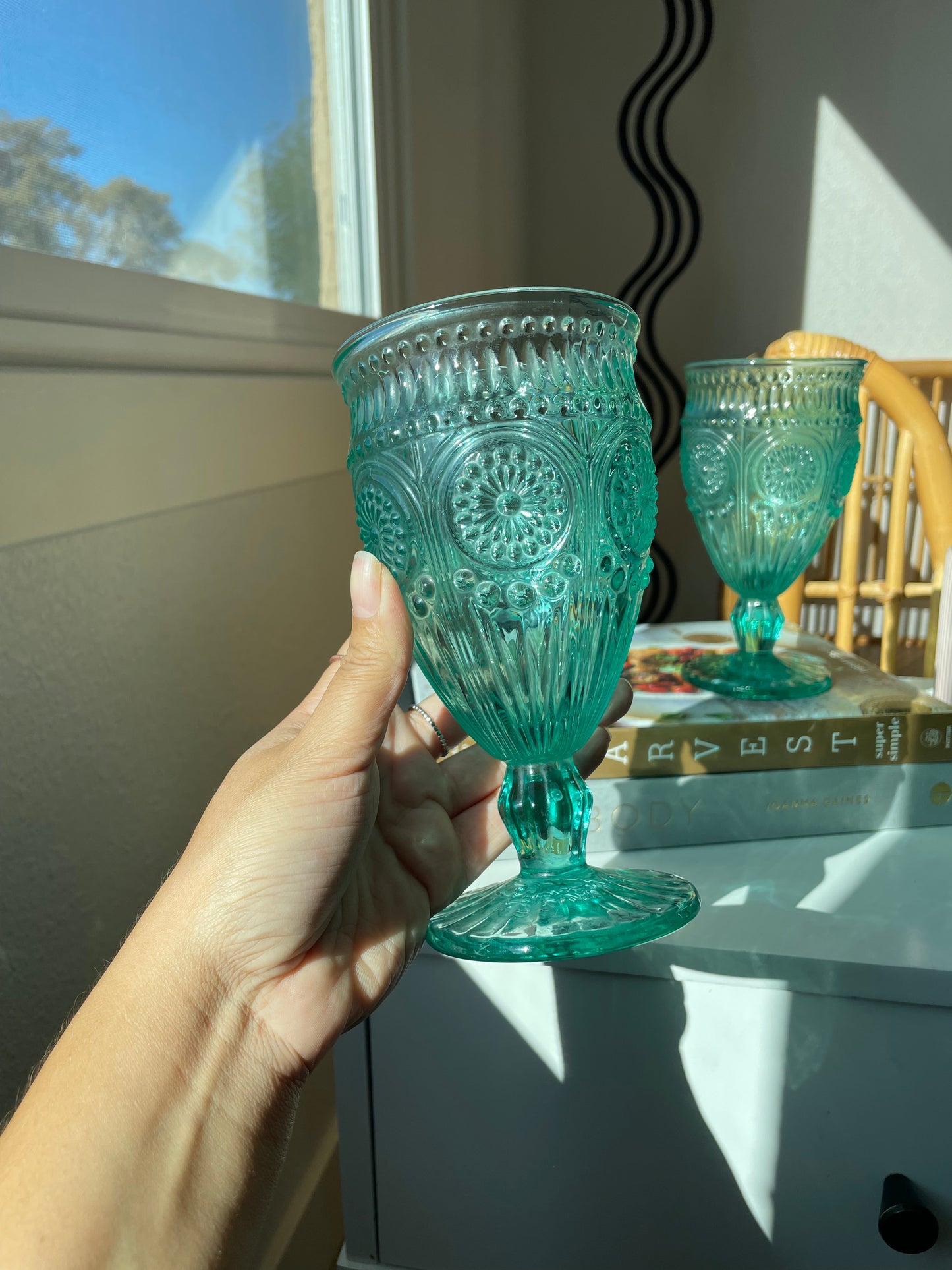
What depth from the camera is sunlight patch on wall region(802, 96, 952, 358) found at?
7.53ft

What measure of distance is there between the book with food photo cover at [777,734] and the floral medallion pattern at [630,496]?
26 cm

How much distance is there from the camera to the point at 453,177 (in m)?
1.62

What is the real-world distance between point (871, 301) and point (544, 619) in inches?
89.7

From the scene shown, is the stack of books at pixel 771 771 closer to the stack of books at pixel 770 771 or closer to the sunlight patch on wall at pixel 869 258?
the stack of books at pixel 770 771

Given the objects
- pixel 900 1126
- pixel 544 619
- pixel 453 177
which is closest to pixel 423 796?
pixel 544 619

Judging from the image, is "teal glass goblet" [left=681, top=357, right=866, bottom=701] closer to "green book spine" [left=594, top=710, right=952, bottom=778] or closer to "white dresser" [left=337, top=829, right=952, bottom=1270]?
"green book spine" [left=594, top=710, right=952, bottom=778]

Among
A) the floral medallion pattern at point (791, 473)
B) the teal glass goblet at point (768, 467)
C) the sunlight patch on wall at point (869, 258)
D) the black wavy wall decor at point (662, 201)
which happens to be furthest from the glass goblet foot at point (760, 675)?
the sunlight patch on wall at point (869, 258)

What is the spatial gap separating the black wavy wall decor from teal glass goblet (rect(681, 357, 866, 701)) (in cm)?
142

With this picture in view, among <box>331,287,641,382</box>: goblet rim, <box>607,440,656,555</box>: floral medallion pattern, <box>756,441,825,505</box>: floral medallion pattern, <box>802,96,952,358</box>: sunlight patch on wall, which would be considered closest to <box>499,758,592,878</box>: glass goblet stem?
<box>607,440,656,555</box>: floral medallion pattern

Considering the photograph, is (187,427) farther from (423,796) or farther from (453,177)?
(453,177)

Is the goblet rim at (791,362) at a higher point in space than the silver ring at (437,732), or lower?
higher

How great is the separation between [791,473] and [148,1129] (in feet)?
2.04

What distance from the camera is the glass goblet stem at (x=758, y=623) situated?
846mm

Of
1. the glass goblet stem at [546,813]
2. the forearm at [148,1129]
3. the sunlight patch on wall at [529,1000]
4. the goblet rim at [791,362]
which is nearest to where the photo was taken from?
the forearm at [148,1129]
